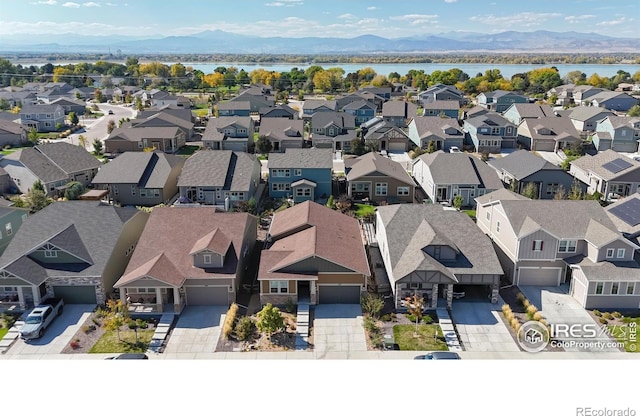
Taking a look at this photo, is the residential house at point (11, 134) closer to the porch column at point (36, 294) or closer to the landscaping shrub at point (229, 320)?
the porch column at point (36, 294)

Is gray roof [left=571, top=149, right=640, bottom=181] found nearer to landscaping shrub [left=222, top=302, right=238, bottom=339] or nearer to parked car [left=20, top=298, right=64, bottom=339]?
landscaping shrub [left=222, top=302, right=238, bottom=339]

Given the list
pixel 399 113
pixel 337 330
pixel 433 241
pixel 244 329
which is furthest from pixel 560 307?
pixel 399 113

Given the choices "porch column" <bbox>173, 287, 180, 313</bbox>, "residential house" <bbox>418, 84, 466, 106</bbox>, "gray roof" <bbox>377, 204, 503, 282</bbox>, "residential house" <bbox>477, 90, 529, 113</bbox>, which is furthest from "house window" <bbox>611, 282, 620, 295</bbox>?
"residential house" <bbox>418, 84, 466, 106</bbox>

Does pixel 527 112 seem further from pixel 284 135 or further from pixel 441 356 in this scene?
pixel 441 356

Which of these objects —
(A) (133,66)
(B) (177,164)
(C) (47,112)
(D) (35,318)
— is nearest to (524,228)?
(D) (35,318)

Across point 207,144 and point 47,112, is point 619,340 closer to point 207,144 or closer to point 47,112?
point 207,144

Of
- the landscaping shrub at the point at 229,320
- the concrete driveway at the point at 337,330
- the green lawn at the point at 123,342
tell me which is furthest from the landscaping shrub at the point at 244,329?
the green lawn at the point at 123,342
